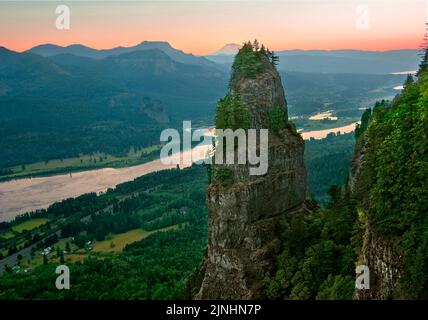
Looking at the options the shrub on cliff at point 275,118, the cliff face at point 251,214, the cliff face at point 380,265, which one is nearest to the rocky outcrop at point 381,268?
the cliff face at point 380,265

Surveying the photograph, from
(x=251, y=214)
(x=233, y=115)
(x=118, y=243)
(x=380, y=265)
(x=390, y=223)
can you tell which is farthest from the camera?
(x=118, y=243)

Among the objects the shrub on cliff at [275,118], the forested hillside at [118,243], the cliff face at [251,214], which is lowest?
the forested hillside at [118,243]

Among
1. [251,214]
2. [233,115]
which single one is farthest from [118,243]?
[233,115]

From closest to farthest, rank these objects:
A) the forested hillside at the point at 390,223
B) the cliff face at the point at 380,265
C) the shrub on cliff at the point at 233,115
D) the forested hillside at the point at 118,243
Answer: the forested hillside at the point at 390,223, the cliff face at the point at 380,265, the shrub on cliff at the point at 233,115, the forested hillside at the point at 118,243

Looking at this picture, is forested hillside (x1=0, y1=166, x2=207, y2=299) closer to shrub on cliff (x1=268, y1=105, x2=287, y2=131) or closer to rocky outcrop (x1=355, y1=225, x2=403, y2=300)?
shrub on cliff (x1=268, y1=105, x2=287, y2=131)

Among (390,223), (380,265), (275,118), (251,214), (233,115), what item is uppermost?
(233,115)

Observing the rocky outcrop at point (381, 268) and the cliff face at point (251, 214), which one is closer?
the rocky outcrop at point (381, 268)

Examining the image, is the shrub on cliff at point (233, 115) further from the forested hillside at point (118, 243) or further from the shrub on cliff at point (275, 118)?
the forested hillside at point (118, 243)

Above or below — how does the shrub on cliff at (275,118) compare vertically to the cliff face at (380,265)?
above

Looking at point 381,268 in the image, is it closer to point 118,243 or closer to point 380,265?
point 380,265

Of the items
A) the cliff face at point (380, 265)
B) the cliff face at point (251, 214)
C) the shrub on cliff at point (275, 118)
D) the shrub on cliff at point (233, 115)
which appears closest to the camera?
the cliff face at point (380, 265)
